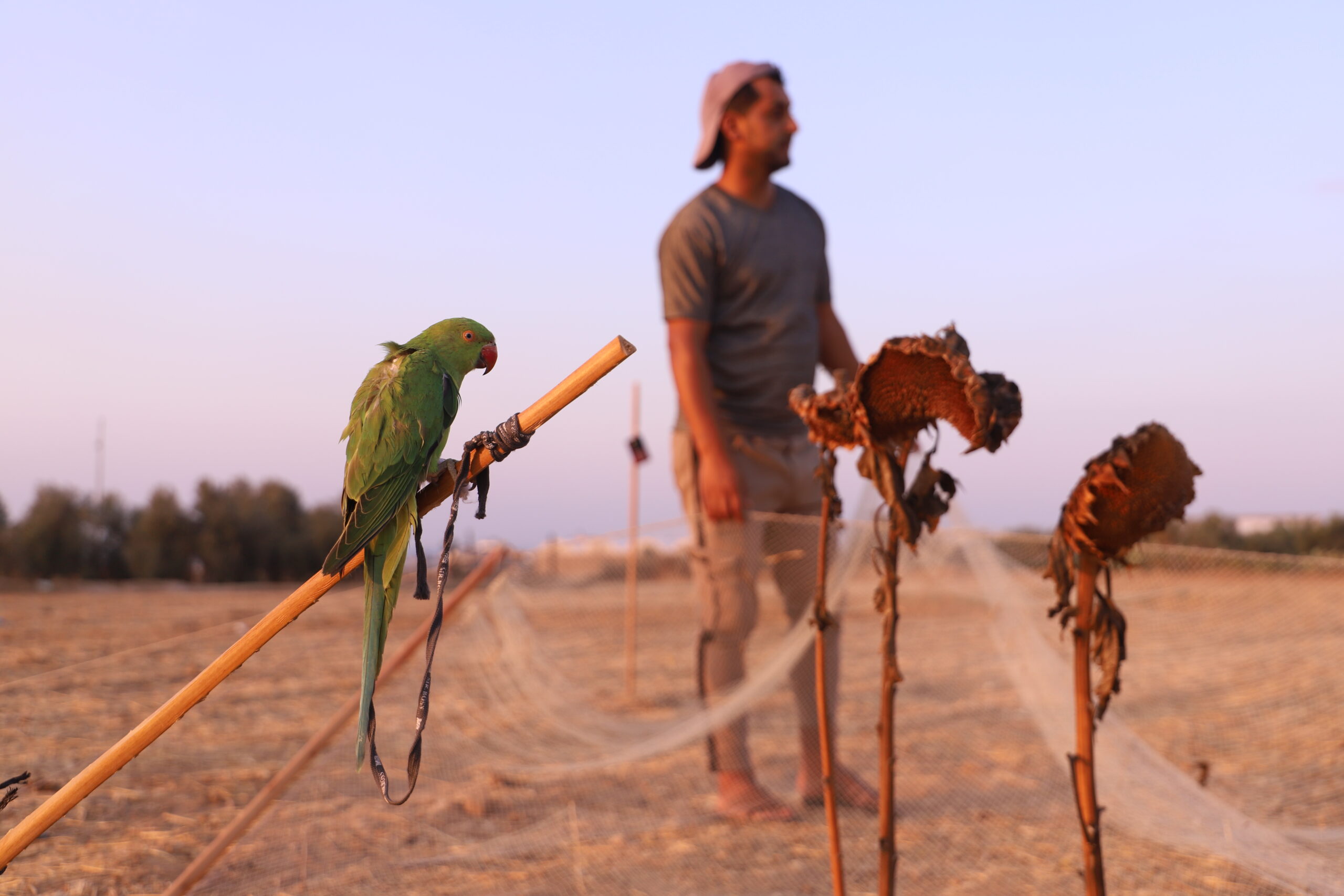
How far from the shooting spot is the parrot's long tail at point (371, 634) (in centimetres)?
114

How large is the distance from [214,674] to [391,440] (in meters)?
0.35

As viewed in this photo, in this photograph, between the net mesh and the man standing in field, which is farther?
the man standing in field

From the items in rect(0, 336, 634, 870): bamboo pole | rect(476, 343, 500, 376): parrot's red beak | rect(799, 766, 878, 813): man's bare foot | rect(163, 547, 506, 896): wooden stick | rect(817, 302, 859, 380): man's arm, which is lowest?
rect(799, 766, 878, 813): man's bare foot

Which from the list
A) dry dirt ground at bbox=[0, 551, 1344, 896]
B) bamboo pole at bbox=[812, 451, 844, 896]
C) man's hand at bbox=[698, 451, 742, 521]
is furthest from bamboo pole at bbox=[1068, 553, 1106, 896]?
man's hand at bbox=[698, 451, 742, 521]

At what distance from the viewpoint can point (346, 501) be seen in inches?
51.9

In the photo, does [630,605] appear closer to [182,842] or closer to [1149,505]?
[182,842]

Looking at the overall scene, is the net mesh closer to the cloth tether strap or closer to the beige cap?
the cloth tether strap

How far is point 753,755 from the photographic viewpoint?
432 cm

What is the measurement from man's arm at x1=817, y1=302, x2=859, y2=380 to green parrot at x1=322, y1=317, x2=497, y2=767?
2538 millimetres

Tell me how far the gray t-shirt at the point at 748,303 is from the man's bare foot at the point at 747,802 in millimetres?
1158

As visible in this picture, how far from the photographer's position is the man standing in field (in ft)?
10.9

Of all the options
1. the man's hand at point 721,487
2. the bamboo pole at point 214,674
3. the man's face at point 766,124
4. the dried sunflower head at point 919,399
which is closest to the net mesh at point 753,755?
the man's hand at point 721,487

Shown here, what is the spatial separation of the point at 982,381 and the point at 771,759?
335 cm

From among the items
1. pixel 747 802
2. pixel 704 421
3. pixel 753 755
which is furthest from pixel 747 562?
pixel 753 755
